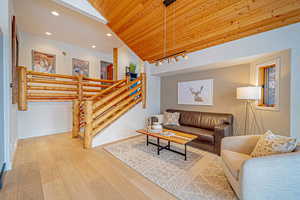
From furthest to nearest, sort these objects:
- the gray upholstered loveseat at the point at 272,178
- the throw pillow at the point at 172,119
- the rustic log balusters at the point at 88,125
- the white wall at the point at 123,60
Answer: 1. the white wall at the point at 123,60
2. the throw pillow at the point at 172,119
3. the rustic log balusters at the point at 88,125
4. the gray upholstered loveseat at the point at 272,178

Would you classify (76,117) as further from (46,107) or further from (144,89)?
(144,89)

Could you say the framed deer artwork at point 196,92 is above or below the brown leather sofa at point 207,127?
above

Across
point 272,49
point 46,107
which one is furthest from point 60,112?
point 272,49

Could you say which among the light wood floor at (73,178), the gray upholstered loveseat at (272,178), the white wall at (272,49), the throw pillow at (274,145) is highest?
the white wall at (272,49)

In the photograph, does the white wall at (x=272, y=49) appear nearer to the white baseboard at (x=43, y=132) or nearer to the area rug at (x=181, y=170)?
the area rug at (x=181, y=170)

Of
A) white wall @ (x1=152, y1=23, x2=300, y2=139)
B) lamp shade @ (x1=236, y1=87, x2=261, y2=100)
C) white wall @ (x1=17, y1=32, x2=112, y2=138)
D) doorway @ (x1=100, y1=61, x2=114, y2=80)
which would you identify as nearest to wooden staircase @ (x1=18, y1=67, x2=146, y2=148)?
white wall @ (x1=17, y1=32, x2=112, y2=138)

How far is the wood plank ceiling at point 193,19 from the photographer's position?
2266 mm

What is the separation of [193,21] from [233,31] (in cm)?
92

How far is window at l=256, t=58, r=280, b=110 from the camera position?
8.69 ft

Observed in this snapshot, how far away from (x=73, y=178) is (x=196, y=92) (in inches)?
158

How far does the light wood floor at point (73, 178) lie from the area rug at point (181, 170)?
0.18 metres

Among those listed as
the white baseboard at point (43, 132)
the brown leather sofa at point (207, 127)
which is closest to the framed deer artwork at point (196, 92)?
the brown leather sofa at point (207, 127)

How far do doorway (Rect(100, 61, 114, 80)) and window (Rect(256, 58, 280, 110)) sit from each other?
5.67 m

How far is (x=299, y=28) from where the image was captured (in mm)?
2244
